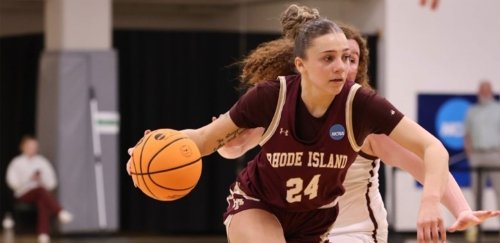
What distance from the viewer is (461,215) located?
417 centimetres

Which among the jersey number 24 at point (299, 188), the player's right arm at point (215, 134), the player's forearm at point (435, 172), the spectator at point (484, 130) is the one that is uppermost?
the player's right arm at point (215, 134)

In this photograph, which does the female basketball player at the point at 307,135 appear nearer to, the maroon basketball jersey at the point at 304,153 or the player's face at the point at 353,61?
the maroon basketball jersey at the point at 304,153

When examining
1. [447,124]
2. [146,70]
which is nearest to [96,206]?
[146,70]

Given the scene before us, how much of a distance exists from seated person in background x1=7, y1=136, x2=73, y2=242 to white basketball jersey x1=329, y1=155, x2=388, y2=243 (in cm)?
A: 1050

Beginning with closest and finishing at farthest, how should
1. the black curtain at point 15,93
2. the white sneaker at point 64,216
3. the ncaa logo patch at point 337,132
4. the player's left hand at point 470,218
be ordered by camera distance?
1. the player's left hand at point 470,218
2. the ncaa logo patch at point 337,132
3. the white sneaker at point 64,216
4. the black curtain at point 15,93

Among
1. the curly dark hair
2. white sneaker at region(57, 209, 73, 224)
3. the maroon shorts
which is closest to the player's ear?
the curly dark hair

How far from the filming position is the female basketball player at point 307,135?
13.7ft

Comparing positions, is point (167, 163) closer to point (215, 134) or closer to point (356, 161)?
point (215, 134)

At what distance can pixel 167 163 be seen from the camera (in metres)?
4.30

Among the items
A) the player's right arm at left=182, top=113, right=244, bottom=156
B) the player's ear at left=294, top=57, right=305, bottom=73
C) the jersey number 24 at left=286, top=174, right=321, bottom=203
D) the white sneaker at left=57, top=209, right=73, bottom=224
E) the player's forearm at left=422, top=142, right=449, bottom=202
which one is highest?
the player's ear at left=294, top=57, right=305, bottom=73

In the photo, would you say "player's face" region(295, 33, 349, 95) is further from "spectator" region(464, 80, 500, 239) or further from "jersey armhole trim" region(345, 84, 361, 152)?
"spectator" region(464, 80, 500, 239)

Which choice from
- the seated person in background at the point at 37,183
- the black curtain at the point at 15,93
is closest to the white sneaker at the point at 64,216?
the seated person in background at the point at 37,183

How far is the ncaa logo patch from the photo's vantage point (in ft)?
13.9

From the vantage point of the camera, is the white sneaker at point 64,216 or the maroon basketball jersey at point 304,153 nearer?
the maroon basketball jersey at point 304,153
